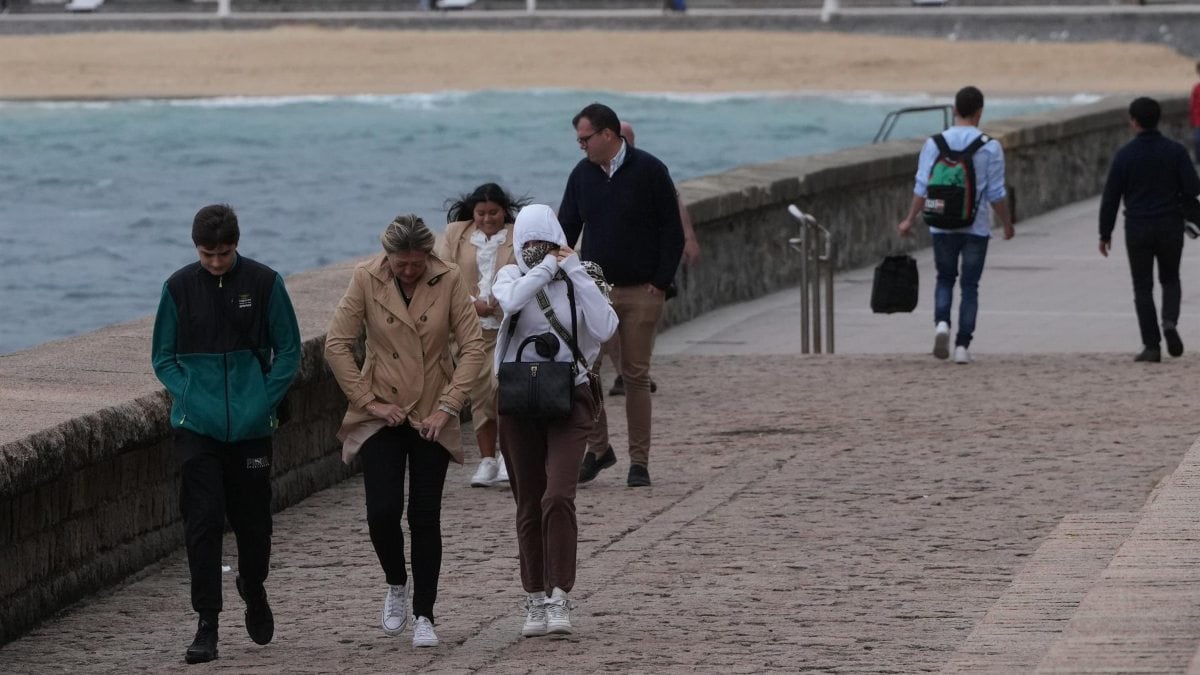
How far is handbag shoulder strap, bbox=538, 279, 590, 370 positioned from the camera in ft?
25.2

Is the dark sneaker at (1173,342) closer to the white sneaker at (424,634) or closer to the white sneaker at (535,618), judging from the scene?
the white sneaker at (535,618)

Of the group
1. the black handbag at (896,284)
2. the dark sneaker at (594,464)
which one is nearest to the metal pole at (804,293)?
the black handbag at (896,284)

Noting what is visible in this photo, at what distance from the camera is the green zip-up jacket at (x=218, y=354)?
742 centimetres

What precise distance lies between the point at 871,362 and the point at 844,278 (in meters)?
5.25

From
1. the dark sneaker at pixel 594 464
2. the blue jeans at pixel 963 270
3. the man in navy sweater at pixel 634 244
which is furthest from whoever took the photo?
the blue jeans at pixel 963 270

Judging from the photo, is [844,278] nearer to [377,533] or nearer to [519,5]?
[377,533]

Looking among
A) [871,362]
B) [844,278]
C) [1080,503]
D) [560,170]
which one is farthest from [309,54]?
[1080,503]

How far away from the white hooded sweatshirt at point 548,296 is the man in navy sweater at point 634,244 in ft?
7.61

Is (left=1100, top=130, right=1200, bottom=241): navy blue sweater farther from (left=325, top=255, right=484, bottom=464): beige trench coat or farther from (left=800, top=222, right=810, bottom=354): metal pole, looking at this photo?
(left=325, top=255, right=484, bottom=464): beige trench coat

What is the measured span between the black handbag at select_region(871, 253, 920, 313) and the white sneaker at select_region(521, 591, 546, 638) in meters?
6.89

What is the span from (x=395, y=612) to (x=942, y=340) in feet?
22.2

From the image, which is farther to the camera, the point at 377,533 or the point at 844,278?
the point at 844,278

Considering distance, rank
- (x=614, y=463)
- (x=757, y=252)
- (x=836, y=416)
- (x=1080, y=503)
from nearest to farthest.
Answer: (x=1080, y=503), (x=614, y=463), (x=836, y=416), (x=757, y=252)

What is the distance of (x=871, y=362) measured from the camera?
13945mm
